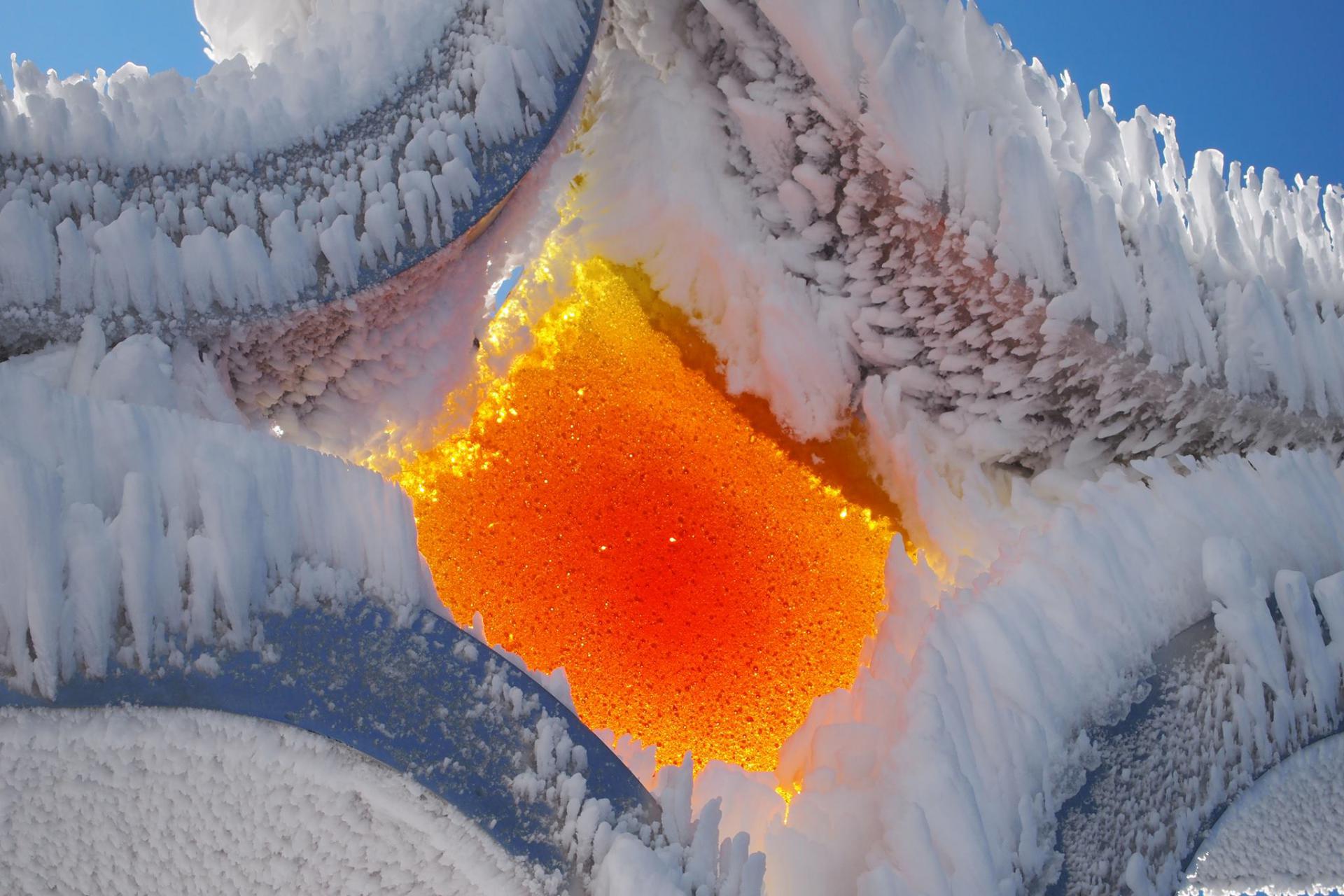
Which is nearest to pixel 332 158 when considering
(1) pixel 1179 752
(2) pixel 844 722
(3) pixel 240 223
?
(3) pixel 240 223

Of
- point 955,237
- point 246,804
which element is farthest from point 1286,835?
point 246,804

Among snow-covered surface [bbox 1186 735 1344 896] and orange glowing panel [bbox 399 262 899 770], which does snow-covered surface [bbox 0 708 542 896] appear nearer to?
orange glowing panel [bbox 399 262 899 770]

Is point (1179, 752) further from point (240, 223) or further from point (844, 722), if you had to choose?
point (240, 223)

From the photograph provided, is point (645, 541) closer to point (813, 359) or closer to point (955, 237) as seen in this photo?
point (813, 359)

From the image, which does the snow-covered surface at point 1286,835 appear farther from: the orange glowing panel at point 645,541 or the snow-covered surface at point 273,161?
the snow-covered surface at point 273,161

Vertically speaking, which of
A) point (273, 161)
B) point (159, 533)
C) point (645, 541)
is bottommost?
point (159, 533)

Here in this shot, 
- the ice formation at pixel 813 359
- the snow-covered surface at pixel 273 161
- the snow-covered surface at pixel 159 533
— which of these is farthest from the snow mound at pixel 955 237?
the snow-covered surface at pixel 159 533
